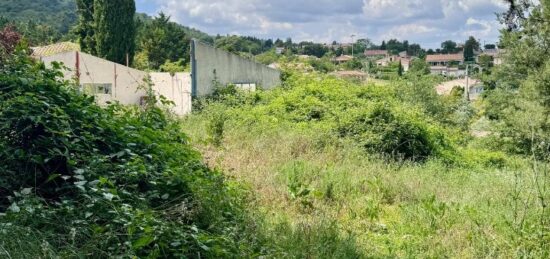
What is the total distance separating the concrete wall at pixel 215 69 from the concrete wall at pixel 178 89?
1.73ft

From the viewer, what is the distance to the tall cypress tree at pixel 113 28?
1230 inches

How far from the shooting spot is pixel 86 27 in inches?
1291

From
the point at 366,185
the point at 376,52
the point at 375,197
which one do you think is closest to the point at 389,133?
the point at 366,185

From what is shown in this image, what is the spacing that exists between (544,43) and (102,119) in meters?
19.3

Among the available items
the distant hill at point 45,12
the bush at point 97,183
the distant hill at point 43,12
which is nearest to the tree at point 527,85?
the bush at point 97,183

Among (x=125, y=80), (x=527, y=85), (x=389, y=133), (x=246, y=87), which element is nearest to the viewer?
(x=389, y=133)

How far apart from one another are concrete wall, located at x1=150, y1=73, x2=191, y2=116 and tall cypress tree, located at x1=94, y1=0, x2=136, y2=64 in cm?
1597

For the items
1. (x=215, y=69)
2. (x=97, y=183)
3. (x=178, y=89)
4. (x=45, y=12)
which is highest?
(x=45, y=12)

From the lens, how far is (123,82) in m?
20.3

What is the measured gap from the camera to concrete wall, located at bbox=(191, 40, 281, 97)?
14.4 meters

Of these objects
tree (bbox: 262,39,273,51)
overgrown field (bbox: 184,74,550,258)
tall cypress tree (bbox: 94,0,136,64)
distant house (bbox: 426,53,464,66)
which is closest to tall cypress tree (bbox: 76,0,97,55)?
tall cypress tree (bbox: 94,0,136,64)

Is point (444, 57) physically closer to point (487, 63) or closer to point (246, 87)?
point (487, 63)

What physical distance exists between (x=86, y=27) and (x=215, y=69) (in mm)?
20865

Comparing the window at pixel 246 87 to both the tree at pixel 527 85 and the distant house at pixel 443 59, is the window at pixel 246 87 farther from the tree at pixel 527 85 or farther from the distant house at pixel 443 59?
the distant house at pixel 443 59
